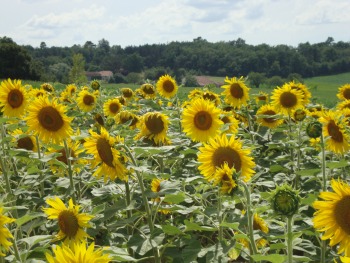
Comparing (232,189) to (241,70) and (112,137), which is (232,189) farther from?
(241,70)

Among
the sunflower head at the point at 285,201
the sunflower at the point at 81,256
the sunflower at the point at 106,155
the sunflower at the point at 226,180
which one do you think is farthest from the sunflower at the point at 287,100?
the sunflower at the point at 81,256

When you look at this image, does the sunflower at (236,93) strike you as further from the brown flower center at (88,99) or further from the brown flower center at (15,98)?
the brown flower center at (15,98)

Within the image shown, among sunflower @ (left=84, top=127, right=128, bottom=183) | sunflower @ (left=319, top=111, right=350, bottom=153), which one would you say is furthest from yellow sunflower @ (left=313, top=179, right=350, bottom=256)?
sunflower @ (left=319, top=111, right=350, bottom=153)

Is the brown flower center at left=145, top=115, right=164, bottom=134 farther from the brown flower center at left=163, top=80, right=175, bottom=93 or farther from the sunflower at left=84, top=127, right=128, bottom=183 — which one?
the brown flower center at left=163, top=80, right=175, bottom=93

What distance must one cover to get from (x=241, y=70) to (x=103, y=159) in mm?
40368

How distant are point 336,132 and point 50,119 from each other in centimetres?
218

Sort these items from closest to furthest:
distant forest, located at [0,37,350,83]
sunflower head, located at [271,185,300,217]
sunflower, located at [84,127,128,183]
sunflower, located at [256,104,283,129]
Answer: sunflower head, located at [271,185,300,217]
sunflower, located at [84,127,128,183]
sunflower, located at [256,104,283,129]
distant forest, located at [0,37,350,83]

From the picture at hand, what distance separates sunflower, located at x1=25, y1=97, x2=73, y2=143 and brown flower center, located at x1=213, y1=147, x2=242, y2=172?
1.26 metres

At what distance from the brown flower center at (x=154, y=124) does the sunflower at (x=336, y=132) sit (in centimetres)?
125

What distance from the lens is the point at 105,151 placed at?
10.5 feet

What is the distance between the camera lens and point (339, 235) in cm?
224

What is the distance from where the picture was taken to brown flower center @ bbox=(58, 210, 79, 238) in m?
2.72

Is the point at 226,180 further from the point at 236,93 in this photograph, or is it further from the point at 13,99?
the point at 236,93

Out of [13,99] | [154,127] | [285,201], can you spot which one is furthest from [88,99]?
[285,201]
